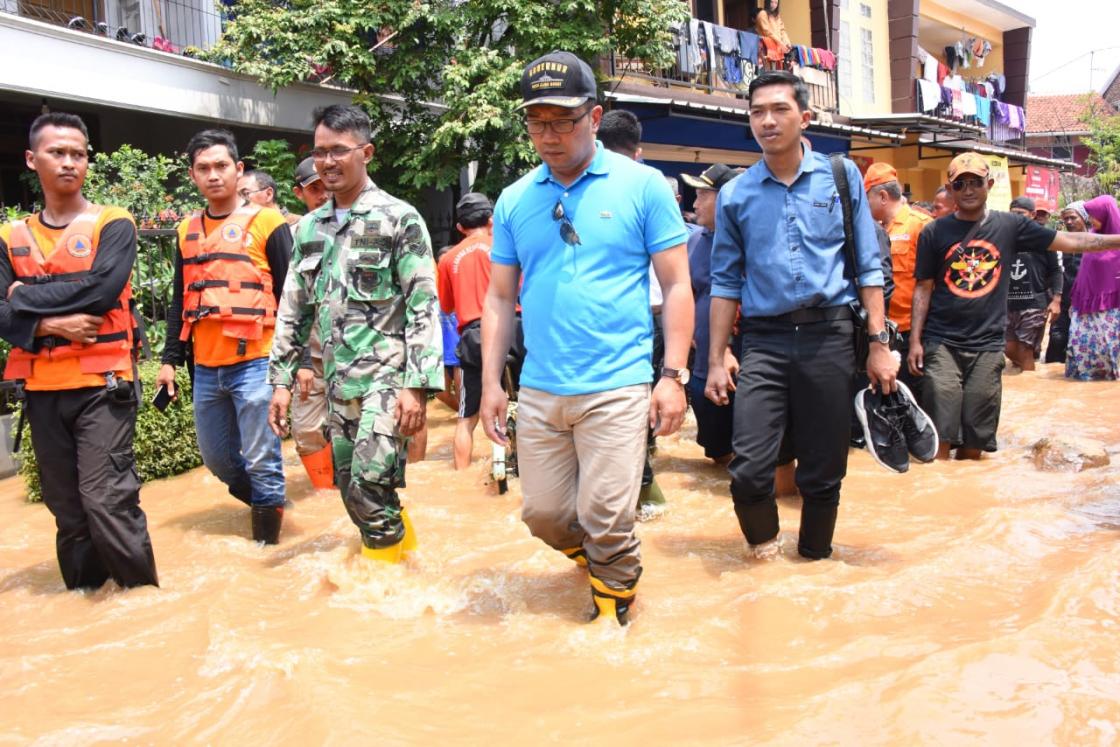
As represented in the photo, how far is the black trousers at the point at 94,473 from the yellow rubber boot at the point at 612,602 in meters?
2.10

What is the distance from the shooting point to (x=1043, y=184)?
105ft

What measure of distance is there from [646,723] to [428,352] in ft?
5.97

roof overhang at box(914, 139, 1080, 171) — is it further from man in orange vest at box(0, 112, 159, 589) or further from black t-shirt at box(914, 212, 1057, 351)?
man in orange vest at box(0, 112, 159, 589)

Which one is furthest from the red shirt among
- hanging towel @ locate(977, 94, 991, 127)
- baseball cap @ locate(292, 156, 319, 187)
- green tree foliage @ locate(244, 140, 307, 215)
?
hanging towel @ locate(977, 94, 991, 127)

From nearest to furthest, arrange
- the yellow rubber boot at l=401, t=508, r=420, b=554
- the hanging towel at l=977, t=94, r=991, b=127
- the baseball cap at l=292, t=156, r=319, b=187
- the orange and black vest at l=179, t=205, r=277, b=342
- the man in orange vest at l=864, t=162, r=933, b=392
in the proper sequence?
the yellow rubber boot at l=401, t=508, r=420, b=554 < the orange and black vest at l=179, t=205, r=277, b=342 < the baseball cap at l=292, t=156, r=319, b=187 < the man in orange vest at l=864, t=162, r=933, b=392 < the hanging towel at l=977, t=94, r=991, b=127

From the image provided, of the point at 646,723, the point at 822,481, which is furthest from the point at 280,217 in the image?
the point at 646,723

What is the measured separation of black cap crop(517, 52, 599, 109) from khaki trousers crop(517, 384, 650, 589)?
3.48 feet

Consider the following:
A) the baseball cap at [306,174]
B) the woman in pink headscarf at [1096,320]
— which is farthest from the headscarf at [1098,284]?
the baseball cap at [306,174]

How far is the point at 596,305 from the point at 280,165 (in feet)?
28.5

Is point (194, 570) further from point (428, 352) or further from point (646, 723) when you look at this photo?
point (646, 723)

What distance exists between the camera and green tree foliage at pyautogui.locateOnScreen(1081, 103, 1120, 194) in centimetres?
2986

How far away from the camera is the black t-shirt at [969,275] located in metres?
6.28

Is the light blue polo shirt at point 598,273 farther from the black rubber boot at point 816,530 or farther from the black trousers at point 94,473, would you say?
the black trousers at point 94,473

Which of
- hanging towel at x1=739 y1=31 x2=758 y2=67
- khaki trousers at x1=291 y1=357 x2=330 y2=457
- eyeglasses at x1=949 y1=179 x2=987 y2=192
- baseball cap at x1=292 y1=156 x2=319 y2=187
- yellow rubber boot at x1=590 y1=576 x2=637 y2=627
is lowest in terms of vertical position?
yellow rubber boot at x1=590 y1=576 x2=637 y2=627
